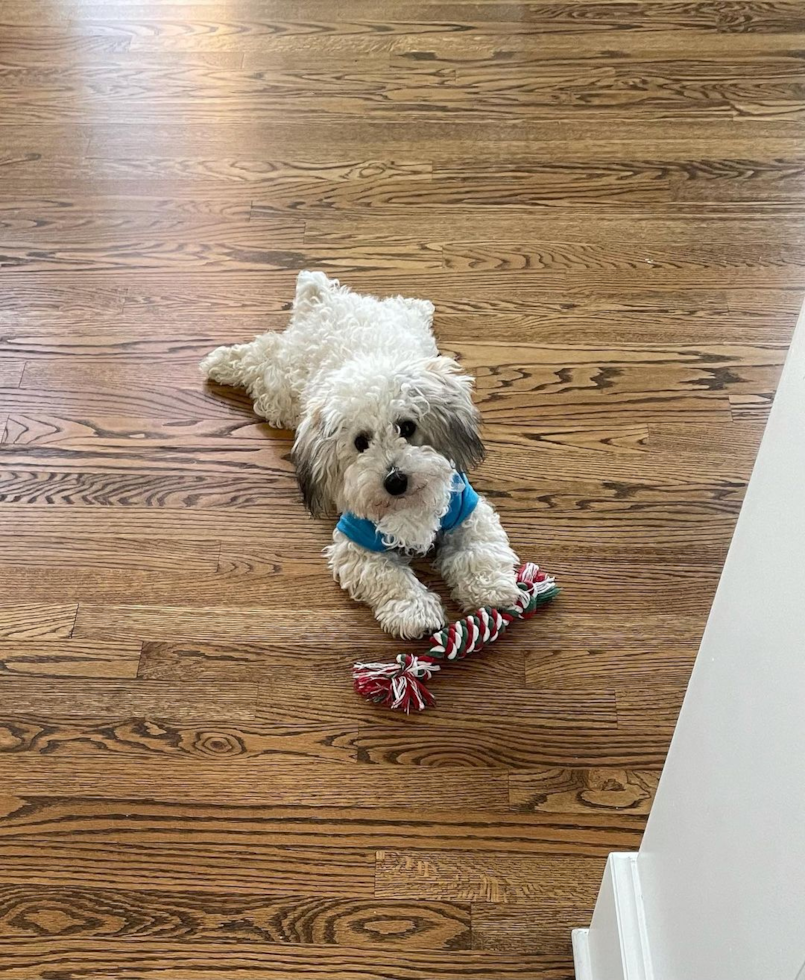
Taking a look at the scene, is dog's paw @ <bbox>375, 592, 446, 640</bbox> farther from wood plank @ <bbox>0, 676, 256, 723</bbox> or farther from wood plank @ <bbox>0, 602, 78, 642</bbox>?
wood plank @ <bbox>0, 602, 78, 642</bbox>

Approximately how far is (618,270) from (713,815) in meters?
1.54

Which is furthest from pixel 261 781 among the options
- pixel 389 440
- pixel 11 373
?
pixel 11 373

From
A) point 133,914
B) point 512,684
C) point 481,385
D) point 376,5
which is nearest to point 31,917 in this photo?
point 133,914

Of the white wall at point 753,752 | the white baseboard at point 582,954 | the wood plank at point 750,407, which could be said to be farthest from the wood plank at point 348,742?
the wood plank at point 750,407

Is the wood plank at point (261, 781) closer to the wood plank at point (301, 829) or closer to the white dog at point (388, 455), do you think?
the wood plank at point (301, 829)

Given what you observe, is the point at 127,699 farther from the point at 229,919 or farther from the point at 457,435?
the point at 457,435

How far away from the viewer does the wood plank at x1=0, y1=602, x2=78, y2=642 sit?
5.60 feet

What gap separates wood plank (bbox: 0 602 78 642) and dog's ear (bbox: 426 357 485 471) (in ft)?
2.38

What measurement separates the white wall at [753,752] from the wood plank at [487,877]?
0.45m

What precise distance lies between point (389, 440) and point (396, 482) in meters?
0.07

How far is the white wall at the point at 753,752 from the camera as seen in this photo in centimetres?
67

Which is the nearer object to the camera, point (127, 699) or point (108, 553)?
point (127, 699)

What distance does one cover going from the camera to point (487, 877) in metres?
1.43

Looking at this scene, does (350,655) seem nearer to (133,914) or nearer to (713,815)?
(133,914)
